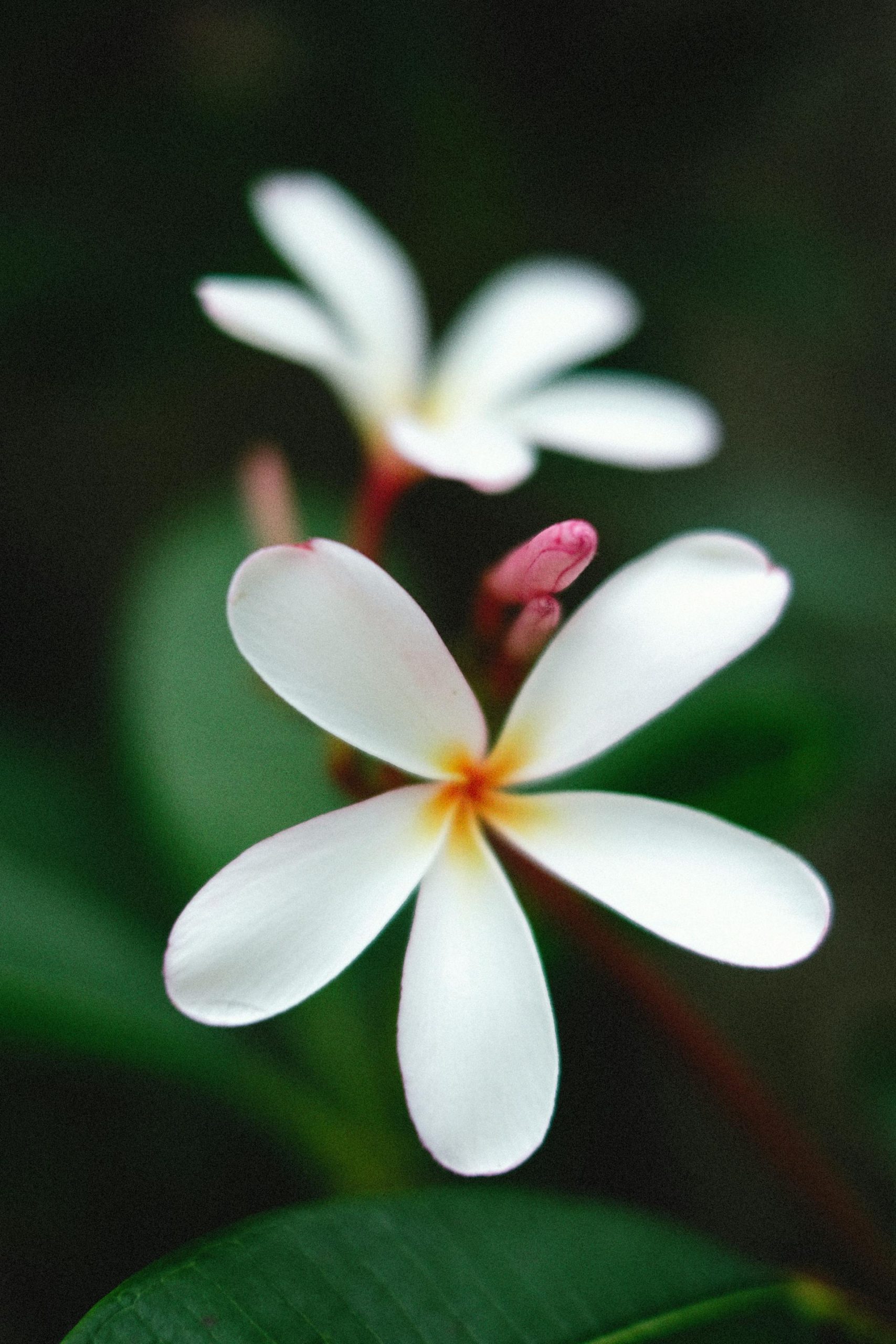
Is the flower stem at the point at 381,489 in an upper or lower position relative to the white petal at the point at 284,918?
upper

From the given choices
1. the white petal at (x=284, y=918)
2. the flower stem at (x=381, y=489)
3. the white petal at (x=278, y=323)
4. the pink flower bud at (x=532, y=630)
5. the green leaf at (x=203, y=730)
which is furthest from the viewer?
the green leaf at (x=203, y=730)

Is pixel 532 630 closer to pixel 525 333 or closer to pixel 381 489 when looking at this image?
pixel 381 489

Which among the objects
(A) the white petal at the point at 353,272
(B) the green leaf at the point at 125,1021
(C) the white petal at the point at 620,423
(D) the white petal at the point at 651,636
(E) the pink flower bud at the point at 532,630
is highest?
(A) the white petal at the point at 353,272

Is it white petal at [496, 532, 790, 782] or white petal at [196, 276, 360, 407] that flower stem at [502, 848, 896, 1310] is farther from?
white petal at [196, 276, 360, 407]

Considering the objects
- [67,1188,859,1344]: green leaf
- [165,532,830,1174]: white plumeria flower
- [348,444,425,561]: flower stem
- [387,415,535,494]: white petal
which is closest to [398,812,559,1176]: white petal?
[165,532,830,1174]: white plumeria flower

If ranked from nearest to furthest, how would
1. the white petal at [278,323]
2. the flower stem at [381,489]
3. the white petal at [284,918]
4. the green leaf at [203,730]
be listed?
Answer: the white petal at [284,918]
the white petal at [278,323]
the flower stem at [381,489]
the green leaf at [203,730]

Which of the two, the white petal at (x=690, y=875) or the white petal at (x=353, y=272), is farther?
→ the white petal at (x=353, y=272)

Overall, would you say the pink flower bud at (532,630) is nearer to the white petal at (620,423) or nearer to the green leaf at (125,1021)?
the white petal at (620,423)

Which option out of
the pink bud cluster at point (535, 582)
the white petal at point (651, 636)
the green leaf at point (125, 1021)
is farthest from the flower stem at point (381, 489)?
the green leaf at point (125, 1021)
